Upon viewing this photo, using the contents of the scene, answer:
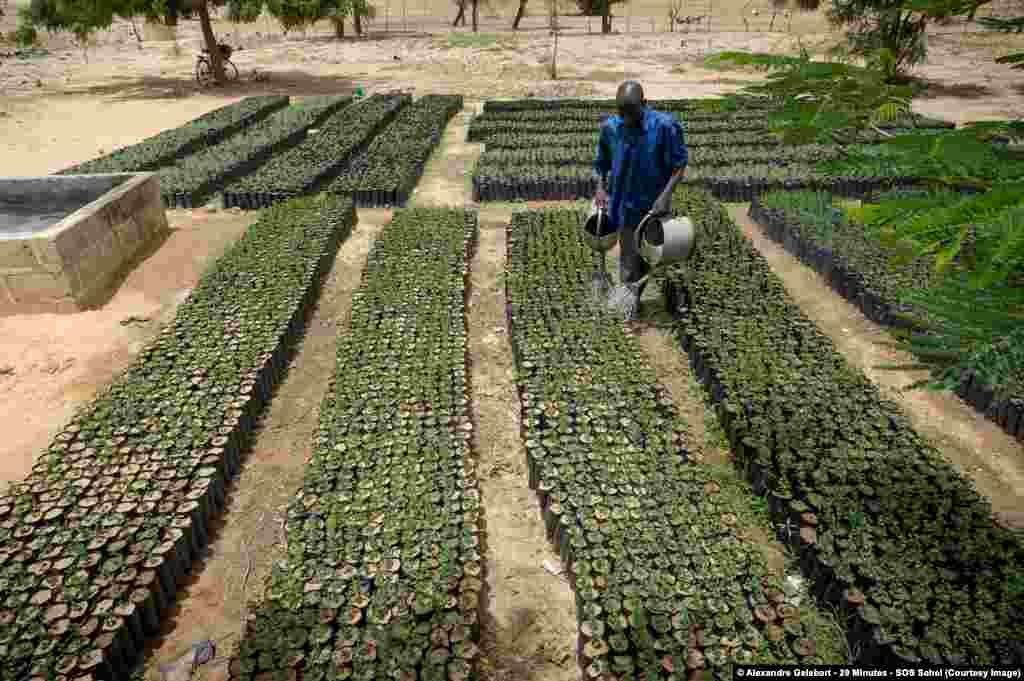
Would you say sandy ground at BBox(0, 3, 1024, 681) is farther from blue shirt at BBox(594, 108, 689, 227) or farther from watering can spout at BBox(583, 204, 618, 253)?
blue shirt at BBox(594, 108, 689, 227)

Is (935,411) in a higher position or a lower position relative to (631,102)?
lower

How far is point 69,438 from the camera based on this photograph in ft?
16.7

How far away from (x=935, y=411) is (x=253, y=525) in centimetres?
604

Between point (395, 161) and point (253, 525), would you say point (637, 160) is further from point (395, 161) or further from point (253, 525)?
point (395, 161)

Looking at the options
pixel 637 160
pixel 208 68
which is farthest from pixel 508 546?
pixel 208 68

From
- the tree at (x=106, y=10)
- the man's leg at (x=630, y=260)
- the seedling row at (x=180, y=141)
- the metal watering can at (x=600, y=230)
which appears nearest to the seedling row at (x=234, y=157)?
the seedling row at (x=180, y=141)

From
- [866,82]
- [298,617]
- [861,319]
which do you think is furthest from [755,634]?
[861,319]

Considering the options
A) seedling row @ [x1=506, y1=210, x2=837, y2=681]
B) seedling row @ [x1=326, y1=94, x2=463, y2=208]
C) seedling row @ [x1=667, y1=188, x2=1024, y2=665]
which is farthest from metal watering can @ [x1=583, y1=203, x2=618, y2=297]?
seedling row @ [x1=326, y1=94, x2=463, y2=208]

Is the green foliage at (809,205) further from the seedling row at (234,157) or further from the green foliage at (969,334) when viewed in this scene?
the seedling row at (234,157)

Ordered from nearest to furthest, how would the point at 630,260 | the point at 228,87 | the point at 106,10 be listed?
the point at 630,260, the point at 106,10, the point at 228,87

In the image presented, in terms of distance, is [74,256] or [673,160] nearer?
[673,160]

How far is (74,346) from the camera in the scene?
6.99 m

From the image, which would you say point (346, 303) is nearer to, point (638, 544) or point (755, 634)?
point (638, 544)

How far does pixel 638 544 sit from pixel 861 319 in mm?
5055
